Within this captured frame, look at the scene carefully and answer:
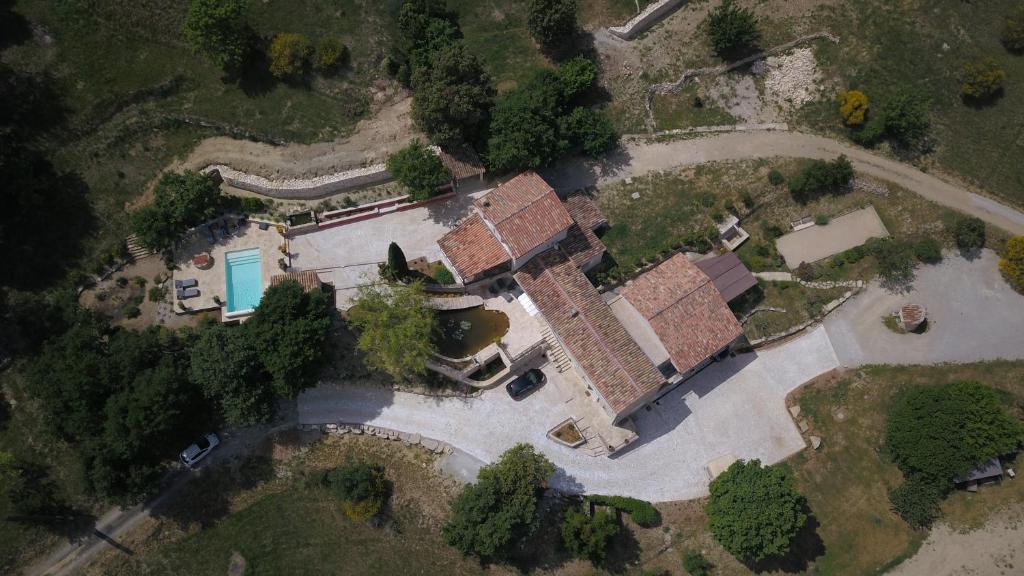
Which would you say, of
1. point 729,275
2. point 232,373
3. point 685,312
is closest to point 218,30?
point 232,373

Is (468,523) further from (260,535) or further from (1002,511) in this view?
(1002,511)

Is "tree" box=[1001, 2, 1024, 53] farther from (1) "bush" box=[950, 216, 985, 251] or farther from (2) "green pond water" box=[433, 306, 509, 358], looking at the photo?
(2) "green pond water" box=[433, 306, 509, 358]

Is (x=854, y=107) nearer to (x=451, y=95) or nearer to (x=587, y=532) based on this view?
(x=451, y=95)

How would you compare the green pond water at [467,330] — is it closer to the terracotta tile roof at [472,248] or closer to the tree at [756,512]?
the terracotta tile roof at [472,248]

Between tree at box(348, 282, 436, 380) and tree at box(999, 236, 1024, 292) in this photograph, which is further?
tree at box(999, 236, 1024, 292)

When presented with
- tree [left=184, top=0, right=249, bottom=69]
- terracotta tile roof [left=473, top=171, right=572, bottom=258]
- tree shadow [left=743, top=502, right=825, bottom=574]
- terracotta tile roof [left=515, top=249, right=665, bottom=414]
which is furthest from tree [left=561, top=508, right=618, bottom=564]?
tree [left=184, top=0, right=249, bottom=69]

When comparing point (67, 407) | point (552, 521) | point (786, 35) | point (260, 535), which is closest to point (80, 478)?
point (67, 407)
